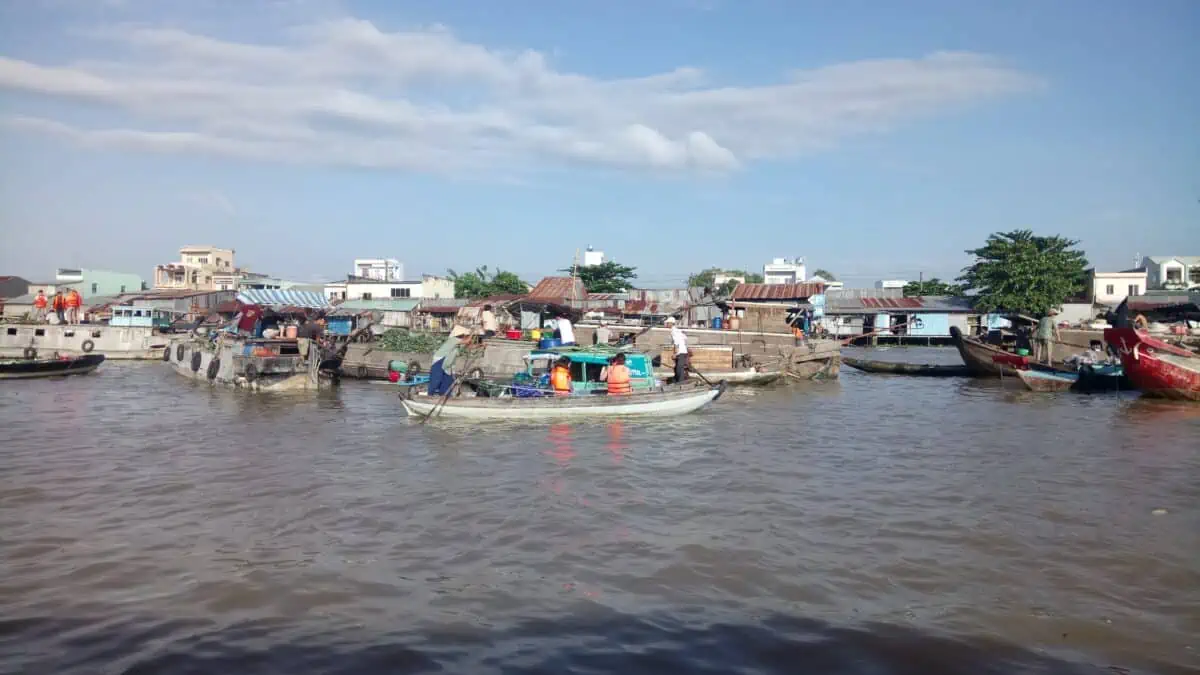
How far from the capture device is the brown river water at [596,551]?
614 centimetres

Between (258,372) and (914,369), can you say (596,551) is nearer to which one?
(258,372)

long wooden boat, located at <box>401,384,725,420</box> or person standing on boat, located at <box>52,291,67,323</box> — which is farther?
person standing on boat, located at <box>52,291,67,323</box>

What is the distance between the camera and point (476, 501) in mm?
10383

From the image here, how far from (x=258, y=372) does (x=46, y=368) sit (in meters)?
8.07

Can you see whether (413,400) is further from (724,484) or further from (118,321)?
(118,321)

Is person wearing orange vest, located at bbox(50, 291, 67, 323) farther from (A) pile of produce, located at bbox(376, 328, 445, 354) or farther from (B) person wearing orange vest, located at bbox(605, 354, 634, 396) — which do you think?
(B) person wearing orange vest, located at bbox(605, 354, 634, 396)

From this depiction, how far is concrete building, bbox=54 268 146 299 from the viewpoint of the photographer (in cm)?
5284

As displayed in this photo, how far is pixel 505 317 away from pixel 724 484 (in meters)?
23.4

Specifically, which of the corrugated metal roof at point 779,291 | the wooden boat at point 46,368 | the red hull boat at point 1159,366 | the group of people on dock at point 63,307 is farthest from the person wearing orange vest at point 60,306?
the red hull boat at point 1159,366

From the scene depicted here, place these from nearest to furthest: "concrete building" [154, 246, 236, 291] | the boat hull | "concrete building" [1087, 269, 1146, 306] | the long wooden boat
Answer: the long wooden boat < the boat hull < "concrete building" [1087, 269, 1146, 306] < "concrete building" [154, 246, 236, 291]

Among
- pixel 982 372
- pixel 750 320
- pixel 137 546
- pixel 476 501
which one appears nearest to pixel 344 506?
pixel 476 501

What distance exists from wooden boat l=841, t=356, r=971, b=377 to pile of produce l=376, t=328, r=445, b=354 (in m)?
15.1

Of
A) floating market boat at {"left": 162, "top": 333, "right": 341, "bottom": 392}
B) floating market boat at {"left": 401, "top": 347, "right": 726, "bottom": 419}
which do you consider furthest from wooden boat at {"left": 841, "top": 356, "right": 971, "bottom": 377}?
floating market boat at {"left": 162, "top": 333, "right": 341, "bottom": 392}

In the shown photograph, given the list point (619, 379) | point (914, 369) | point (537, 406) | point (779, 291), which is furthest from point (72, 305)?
point (914, 369)
